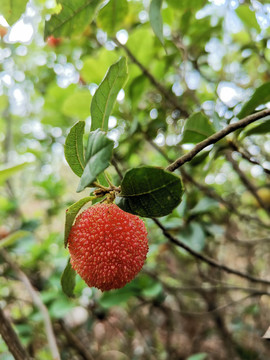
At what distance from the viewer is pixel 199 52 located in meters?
1.28

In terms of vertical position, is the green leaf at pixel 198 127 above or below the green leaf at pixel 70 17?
below

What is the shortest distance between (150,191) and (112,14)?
1.87 feet

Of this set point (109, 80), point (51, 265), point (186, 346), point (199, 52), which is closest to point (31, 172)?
point (51, 265)

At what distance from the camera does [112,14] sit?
2.59ft

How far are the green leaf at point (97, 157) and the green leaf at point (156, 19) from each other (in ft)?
1.08

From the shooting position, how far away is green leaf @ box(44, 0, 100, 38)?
68 centimetres

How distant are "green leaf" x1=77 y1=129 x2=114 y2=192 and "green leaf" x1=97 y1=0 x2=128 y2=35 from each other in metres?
0.50

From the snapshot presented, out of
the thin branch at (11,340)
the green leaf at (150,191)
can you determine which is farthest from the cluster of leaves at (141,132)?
the thin branch at (11,340)

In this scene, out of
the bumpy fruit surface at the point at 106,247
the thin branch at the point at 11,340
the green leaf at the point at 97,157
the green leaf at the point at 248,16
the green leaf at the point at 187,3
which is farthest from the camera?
the green leaf at the point at 248,16

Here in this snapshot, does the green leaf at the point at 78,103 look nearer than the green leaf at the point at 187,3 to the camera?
No

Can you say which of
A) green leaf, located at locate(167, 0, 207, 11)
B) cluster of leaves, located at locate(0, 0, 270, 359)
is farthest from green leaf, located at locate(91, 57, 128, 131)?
green leaf, located at locate(167, 0, 207, 11)

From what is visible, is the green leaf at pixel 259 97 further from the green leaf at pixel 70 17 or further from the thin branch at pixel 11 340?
the thin branch at pixel 11 340

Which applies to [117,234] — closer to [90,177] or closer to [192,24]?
[90,177]

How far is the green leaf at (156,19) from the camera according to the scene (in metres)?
0.62
